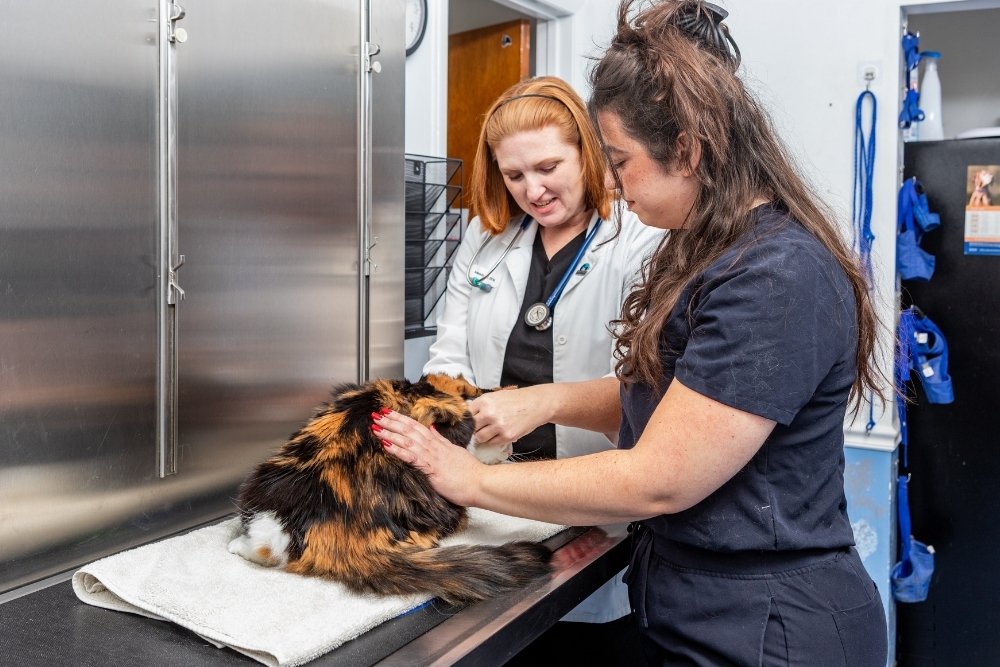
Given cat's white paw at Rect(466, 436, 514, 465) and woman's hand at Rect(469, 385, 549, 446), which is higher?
woman's hand at Rect(469, 385, 549, 446)

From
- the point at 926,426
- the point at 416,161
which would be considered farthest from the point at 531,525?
the point at 926,426

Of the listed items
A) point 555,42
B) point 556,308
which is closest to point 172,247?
point 556,308

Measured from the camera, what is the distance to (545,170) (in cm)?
184

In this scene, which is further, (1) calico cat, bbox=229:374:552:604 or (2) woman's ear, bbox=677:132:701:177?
(1) calico cat, bbox=229:374:552:604

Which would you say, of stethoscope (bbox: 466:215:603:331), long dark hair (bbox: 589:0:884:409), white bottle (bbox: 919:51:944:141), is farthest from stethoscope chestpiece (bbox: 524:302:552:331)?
white bottle (bbox: 919:51:944:141)

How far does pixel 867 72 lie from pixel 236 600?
309 centimetres

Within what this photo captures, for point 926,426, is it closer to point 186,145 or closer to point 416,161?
point 416,161

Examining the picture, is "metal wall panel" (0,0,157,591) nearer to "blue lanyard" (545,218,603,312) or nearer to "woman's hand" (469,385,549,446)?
"woman's hand" (469,385,549,446)

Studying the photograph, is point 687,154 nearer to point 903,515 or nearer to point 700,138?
point 700,138

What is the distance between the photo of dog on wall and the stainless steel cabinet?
2.40 metres

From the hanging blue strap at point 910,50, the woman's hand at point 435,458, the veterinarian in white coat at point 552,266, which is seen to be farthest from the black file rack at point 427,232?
the hanging blue strap at point 910,50

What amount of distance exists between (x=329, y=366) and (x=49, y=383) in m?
0.71

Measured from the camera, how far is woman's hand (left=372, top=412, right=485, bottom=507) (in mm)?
1330

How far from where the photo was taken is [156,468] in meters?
1.59
